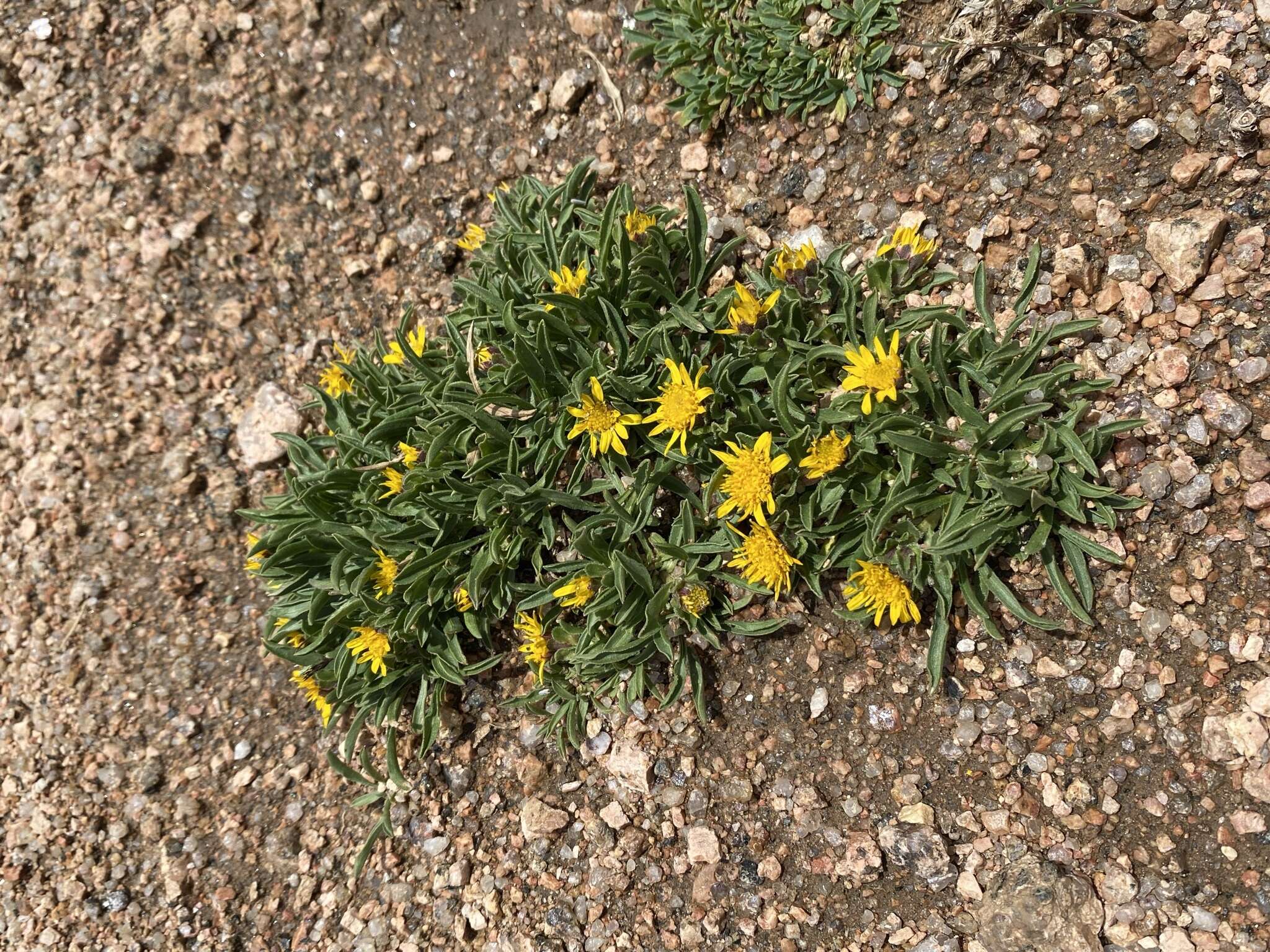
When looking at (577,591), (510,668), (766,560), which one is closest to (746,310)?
(766,560)

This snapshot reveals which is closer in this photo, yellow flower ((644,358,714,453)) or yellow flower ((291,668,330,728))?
yellow flower ((644,358,714,453))

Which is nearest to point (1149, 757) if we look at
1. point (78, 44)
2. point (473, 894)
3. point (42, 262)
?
point (473, 894)

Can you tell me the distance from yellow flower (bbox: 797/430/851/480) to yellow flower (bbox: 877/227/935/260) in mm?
752

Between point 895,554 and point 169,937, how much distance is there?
3.30m

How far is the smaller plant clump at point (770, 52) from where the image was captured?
3367 millimetres

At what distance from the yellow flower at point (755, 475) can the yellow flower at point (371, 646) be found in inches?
57.4

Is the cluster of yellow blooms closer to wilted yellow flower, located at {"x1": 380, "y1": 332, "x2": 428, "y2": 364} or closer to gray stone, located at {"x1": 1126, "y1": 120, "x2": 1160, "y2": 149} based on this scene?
wilted yellow flower, located at {"x1": 380, "y1": 332, "x2": 428, "y2": 364}

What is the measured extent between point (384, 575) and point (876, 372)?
199 cm

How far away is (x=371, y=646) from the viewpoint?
10.5 ft

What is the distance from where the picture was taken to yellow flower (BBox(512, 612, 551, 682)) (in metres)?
3.13

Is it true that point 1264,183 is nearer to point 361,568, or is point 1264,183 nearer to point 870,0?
point 870,0

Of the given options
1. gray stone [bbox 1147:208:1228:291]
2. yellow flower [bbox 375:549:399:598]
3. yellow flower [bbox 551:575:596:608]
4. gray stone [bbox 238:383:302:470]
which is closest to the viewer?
gray stone [bbox 1147:208:1228:291]

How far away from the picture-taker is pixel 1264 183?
2652mm

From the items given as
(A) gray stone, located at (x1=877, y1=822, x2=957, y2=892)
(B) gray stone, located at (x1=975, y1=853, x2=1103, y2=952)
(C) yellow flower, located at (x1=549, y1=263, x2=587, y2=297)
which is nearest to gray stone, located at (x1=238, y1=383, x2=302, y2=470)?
(C) yellow flower, located at (x1=549, y1=263, x2=587, y2=297)
